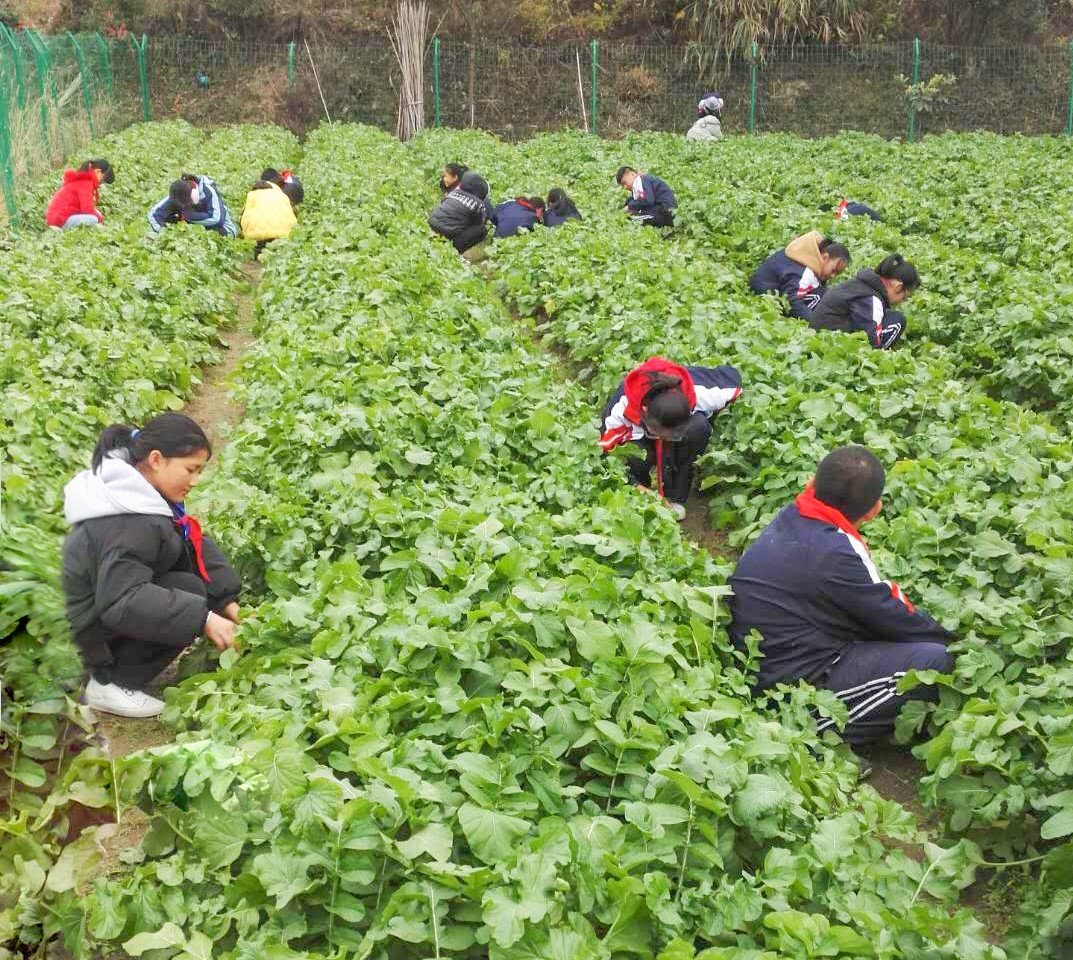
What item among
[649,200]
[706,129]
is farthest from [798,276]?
[706,129]

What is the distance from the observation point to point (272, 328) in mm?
7594

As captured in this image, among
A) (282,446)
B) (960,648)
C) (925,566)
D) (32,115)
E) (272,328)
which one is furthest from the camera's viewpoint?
(32,115)

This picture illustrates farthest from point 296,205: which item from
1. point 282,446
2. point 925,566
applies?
point 925,566

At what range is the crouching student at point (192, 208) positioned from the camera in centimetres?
1080

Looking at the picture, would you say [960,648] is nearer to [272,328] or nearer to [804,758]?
[804,758]

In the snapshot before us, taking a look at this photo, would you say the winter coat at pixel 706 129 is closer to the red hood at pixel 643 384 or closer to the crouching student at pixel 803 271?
the crouching student at pixel 803 271

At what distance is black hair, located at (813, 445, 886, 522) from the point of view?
13.3ft

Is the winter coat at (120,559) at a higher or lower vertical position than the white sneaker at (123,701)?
higher

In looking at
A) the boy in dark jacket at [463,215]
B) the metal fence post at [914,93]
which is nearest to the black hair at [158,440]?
the boy in dark jacket at [463,215]

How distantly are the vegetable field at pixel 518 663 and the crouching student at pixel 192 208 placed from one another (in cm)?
281

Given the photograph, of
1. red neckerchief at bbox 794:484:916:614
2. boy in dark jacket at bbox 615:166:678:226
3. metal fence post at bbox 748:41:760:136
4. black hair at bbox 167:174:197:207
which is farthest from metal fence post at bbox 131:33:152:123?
red neckerchief at bbox 794:484:916:614

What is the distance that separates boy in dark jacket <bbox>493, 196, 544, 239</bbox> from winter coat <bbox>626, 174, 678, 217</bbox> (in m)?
1.37

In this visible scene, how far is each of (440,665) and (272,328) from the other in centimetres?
476

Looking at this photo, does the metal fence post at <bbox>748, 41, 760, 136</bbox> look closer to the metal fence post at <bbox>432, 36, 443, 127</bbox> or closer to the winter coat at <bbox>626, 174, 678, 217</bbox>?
the metal fence post at <bbox>432, 36, 443, 127</bbox>
